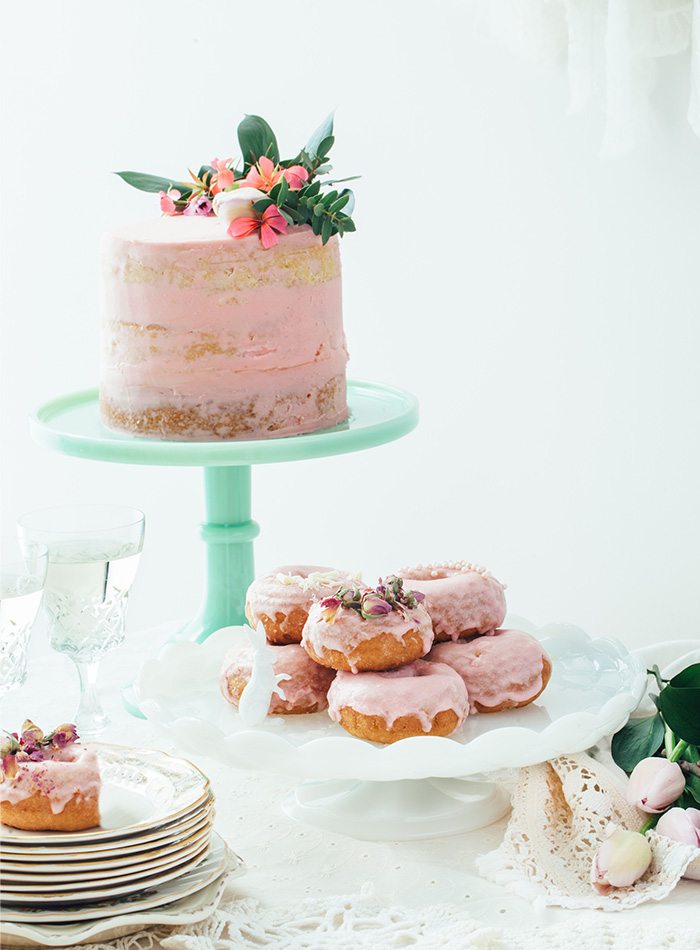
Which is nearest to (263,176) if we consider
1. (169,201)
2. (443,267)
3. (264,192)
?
(264,192)

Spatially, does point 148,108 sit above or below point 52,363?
above

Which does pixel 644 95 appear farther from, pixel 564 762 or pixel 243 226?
pixel 564 762

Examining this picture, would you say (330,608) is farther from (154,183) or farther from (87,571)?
(154,183)

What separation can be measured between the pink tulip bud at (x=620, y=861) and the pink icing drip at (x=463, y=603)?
0.25 meters

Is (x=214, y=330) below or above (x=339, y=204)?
below

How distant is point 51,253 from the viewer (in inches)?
104

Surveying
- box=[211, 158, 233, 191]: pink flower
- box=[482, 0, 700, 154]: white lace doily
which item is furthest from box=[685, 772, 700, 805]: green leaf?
box=[482, 0, 700, 154]: white lace doily

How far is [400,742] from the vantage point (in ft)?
3.73

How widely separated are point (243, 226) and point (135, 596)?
1.53 metres

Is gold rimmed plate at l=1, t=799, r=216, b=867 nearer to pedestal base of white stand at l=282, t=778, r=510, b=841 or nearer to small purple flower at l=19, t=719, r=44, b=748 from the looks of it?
small purple flower at l=19, t=719, r=44, b=748

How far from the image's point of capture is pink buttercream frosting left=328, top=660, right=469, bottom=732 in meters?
1.18

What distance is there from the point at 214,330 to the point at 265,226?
113 mm

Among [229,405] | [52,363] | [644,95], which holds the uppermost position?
[644,95]

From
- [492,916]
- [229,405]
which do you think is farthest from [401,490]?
[492,916]
